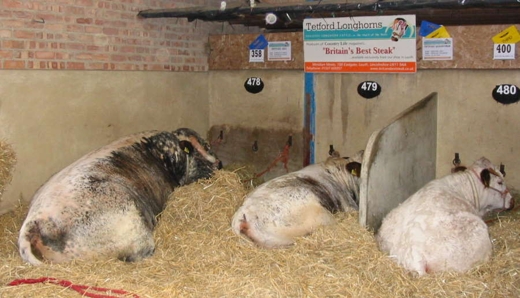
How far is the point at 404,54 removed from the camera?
6.13m

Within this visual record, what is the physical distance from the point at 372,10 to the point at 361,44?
907mm

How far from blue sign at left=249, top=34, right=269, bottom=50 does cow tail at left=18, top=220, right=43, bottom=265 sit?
13.0ft

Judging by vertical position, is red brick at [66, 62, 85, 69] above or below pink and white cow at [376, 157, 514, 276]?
above

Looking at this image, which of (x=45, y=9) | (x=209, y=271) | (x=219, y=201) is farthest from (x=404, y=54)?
(x=45, y=9)

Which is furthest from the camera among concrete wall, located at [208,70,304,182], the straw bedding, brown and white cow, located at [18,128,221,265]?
concrete wall, located at [208,70,304,182]

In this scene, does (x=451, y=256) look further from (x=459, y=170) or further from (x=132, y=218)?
(x=132, y=218)

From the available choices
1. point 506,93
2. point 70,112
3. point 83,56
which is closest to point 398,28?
point 506,93

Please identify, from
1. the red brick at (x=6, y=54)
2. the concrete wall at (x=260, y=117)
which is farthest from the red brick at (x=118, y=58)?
the concrete wall at (x=260, y=117)

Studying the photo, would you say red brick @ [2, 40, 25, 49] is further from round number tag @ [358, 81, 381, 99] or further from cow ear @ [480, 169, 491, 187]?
cow ear @ [480, 169, 491, 187]

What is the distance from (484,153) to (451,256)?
238 centimetres

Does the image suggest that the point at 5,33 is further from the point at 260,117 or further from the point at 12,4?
the point at 260,117

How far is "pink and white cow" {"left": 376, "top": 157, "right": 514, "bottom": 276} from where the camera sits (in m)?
3.94

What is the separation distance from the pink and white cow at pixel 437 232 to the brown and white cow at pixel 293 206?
2.05 ft

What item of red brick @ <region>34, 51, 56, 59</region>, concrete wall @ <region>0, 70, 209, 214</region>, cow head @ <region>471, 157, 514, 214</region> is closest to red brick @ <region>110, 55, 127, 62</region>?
concrete wall @ <region>0, 70, 209, 214</region>
